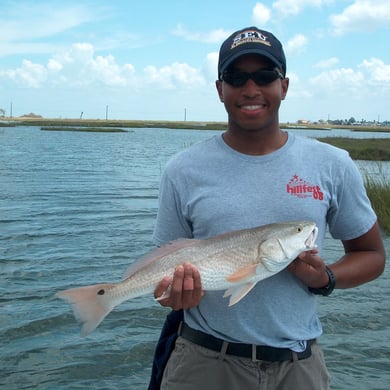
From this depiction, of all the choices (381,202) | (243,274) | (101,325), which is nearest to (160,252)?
(243,274)

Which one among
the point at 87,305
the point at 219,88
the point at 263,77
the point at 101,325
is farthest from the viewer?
the point at 101,325

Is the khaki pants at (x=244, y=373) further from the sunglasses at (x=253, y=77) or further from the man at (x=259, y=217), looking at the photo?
the sunglasses at (x=253, y=77)

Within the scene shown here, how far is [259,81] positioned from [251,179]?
1.89 ft

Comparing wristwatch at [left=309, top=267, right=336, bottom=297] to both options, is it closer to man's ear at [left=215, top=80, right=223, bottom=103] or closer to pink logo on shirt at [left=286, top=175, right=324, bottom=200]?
pink logo on shirt at [left=286, top=175, right=324, bottom=200]

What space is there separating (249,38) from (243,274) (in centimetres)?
135

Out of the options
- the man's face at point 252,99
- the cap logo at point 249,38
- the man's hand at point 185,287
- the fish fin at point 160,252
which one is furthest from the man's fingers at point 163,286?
the cap logo at point 249,38

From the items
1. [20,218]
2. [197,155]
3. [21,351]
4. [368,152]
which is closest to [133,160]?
[368,152]

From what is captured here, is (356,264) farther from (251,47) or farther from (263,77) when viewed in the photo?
(251,47)

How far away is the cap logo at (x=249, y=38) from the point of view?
10.2 feet

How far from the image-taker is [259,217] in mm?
3094

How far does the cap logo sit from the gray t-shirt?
1.93 feet

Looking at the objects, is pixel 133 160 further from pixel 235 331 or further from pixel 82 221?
pixel 235 331

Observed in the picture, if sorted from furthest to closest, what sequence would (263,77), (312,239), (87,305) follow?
(87,305)
(263,77)
(312,239)

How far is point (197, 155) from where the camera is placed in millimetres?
3221
